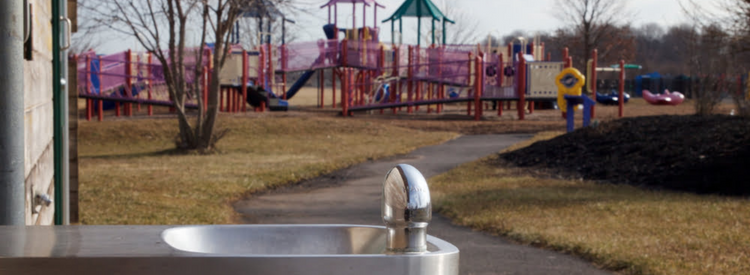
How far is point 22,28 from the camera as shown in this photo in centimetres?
221

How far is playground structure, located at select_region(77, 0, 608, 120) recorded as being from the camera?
26484 mm

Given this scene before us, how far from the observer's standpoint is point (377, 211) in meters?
8.52

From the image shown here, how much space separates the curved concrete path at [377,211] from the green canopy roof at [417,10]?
19.8 metres

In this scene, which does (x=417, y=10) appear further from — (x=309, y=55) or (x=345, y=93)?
(x=345, y=93)

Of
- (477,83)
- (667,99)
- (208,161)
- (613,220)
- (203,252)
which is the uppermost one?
(477,83)

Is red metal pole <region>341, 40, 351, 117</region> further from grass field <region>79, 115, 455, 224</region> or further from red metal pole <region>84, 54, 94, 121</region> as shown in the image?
red metal pole <region>84, 54, 94, 121</region>

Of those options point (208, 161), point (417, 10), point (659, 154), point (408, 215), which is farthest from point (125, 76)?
point (408, 215)

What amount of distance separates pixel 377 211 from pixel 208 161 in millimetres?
6752

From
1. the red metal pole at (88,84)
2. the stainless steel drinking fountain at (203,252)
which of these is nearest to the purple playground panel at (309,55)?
the red metal pole at (88,84)

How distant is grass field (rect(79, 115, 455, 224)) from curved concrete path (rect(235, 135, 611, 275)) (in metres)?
0.46

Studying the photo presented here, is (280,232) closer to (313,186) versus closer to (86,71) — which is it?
(313,186)

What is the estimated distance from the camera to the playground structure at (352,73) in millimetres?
26484

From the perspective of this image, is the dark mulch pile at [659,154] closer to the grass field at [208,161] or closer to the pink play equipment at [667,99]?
the grass field at [208,161]

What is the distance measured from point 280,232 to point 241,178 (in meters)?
9.88
